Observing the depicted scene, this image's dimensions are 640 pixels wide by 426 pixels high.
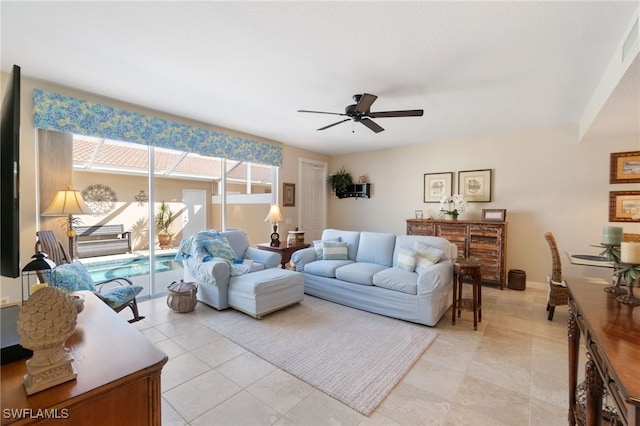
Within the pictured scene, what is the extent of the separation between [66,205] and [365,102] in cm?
339

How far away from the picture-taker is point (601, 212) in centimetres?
419

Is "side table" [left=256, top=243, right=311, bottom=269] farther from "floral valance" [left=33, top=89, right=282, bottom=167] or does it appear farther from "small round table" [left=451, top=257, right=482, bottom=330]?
"small round table" [left=451, top=257, right=482, bottom=330]

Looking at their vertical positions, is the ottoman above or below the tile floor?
above

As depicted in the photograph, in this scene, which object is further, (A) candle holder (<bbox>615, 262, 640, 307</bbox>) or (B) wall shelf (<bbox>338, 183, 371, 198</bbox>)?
(B) wall shelf (<bbox>338, 183, 371, 198</bbox>)

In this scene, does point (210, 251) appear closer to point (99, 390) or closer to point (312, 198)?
point (99, 390)

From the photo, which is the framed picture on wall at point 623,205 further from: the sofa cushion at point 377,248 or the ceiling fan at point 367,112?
the ceiling fan at point 367,112

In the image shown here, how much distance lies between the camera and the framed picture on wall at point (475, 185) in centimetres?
507

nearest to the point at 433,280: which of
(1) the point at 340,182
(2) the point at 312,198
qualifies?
(1) the point at 340,182

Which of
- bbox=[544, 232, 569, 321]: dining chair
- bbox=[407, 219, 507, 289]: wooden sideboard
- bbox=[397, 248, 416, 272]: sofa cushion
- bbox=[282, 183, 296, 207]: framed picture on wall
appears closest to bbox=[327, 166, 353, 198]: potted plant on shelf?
bbox=[282, 183, 296, 207]: framed picture on wall

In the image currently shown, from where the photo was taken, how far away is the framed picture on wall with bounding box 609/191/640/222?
155 inches

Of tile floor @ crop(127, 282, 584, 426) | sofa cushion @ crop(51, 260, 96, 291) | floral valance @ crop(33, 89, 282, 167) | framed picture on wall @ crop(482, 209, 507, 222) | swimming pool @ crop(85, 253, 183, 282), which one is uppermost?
floral valance @ crop(33, 89, 282, 167)

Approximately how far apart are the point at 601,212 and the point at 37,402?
614 centimetres

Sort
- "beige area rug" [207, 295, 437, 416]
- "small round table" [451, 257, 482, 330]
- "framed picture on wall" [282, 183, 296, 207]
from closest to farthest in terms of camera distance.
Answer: "beige area rug" [207, 295, 437, 416]
"small round table" [451, 257, 482, 330]
"framed picture on wall" [282, 183, 296, 207]

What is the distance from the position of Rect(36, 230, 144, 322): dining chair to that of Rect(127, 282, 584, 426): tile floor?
0.42 m
